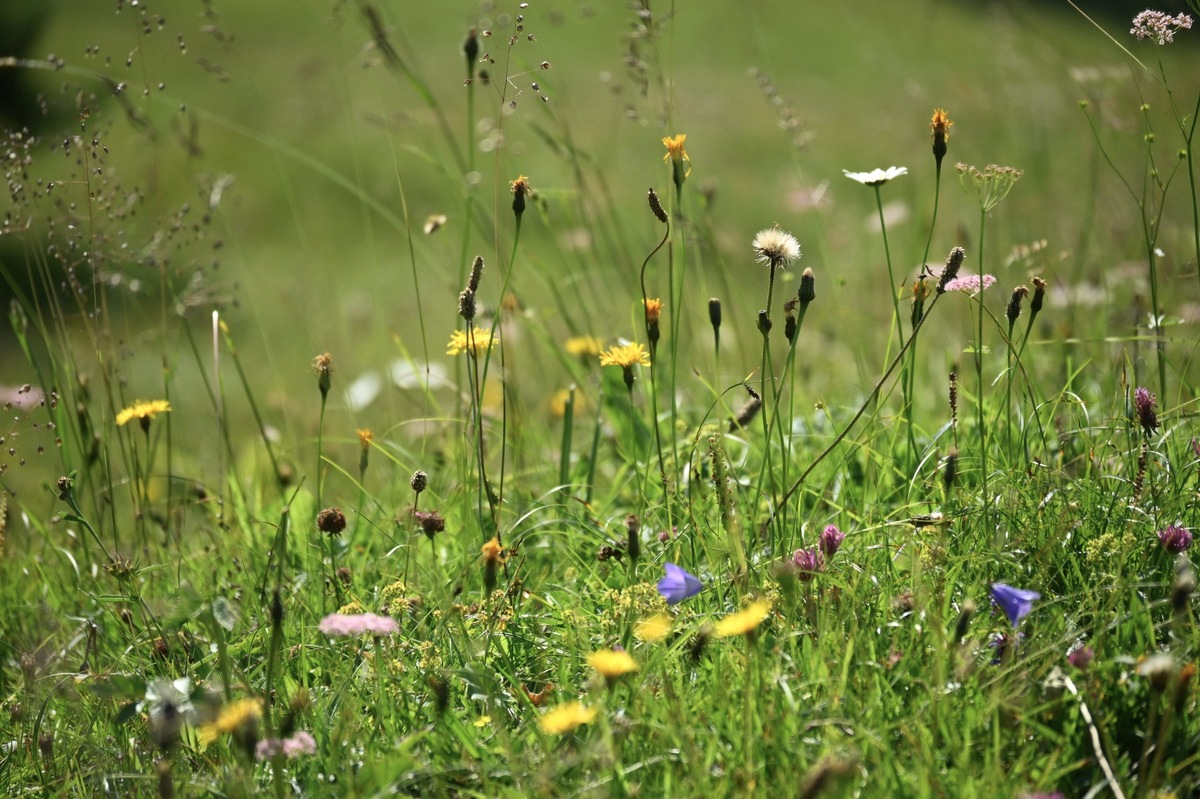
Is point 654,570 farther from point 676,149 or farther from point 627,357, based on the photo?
point 676,149

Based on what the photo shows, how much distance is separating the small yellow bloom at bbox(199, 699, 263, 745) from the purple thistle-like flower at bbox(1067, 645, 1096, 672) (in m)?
0.81

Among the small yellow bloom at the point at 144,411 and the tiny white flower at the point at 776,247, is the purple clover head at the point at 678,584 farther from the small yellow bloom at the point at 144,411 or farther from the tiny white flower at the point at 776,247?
the small yellow bloom at the point at 144,411

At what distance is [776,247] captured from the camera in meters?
1.27

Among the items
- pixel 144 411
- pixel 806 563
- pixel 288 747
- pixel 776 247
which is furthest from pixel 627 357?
pixel 144 411

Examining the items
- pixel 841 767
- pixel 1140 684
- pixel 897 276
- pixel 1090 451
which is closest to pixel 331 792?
pixel 841 767

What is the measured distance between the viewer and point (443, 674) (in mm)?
1169

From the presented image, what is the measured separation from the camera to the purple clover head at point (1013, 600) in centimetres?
111

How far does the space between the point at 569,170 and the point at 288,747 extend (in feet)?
6.19

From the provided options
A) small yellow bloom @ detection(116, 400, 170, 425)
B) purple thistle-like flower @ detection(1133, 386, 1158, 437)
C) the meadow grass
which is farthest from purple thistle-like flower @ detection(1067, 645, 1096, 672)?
small yellow bloom @ detection(116, 400, 170, 425)

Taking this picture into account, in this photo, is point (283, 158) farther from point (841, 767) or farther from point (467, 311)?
point (841, 767)

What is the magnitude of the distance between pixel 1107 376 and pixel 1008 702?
1100mm

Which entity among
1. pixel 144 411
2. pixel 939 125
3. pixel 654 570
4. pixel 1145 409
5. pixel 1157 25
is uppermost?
pixel 1157 25

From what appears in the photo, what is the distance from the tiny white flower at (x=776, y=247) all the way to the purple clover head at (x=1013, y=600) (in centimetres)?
45

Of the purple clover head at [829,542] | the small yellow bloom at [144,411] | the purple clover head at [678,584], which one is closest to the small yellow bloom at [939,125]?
the purple clover head at [829,542]
